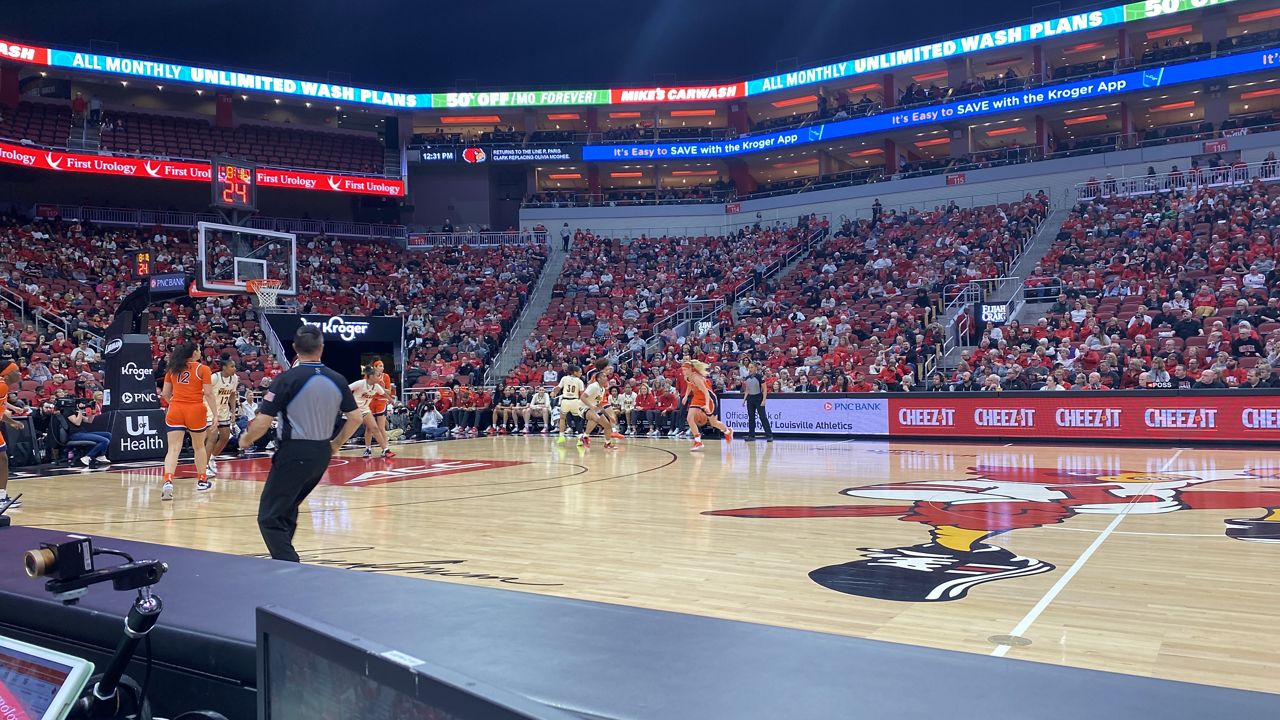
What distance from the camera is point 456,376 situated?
2748 centimetres

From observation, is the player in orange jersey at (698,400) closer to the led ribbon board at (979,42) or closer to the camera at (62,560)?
the camera at (62,560)

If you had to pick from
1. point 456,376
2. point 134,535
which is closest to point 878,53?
point 456,376

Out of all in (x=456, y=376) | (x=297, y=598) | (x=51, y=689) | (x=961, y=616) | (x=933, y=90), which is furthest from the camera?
(x=933, y=90)

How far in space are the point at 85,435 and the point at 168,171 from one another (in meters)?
21.8

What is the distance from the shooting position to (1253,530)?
7281mm

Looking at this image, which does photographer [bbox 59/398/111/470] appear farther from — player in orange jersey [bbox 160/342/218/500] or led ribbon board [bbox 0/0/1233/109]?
led ribbon board [bbox 0/0/1233/109]

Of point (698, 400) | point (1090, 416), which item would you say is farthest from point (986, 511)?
point (1090, 416)

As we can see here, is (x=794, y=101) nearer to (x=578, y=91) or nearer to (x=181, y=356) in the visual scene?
(x=578, y=91)

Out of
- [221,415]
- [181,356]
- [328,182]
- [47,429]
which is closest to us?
[181,356]

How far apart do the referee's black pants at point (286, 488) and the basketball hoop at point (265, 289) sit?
1732 centimetres

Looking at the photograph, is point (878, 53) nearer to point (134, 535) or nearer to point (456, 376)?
point (456, 376)

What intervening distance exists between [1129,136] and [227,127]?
1405 inches

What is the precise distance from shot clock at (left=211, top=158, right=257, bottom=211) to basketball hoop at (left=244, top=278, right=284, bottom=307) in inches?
141

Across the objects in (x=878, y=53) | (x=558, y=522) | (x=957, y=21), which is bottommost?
(x=558, y=522)
